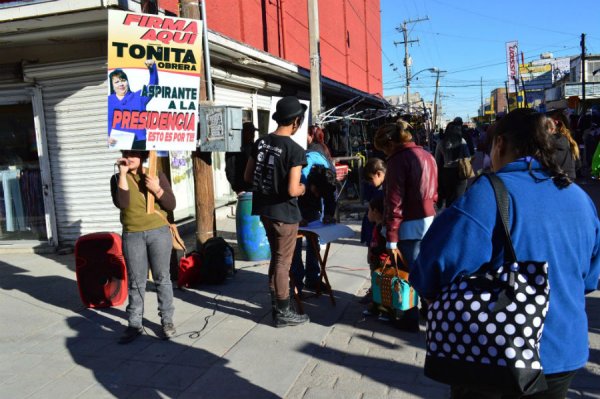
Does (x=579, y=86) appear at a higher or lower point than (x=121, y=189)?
higher

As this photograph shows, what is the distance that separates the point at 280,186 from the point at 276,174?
0.11m

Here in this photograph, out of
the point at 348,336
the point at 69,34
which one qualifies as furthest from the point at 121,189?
the point at 69,34

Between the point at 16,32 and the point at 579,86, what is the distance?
43.3 meters

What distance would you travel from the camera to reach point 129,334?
4.42m

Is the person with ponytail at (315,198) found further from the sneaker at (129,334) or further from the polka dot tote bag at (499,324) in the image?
the polka dot tote bag at (499,324)

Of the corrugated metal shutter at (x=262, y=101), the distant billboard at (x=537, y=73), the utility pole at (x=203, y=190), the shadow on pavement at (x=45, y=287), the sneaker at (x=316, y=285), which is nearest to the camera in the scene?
the sneaker at (x=316, y=285)

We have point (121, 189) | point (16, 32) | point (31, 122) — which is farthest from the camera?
point (31, 122)

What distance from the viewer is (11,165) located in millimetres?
8461

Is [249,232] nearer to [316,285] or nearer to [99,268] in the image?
[316,285]

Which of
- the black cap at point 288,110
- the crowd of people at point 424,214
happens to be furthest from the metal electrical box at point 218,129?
the black cap at point 288,110

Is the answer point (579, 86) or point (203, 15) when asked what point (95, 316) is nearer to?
point (203, 15)

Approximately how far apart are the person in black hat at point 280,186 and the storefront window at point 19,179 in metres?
5.51

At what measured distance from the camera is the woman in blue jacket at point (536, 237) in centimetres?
175

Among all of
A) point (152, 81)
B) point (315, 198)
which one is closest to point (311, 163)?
point (315, 198)
